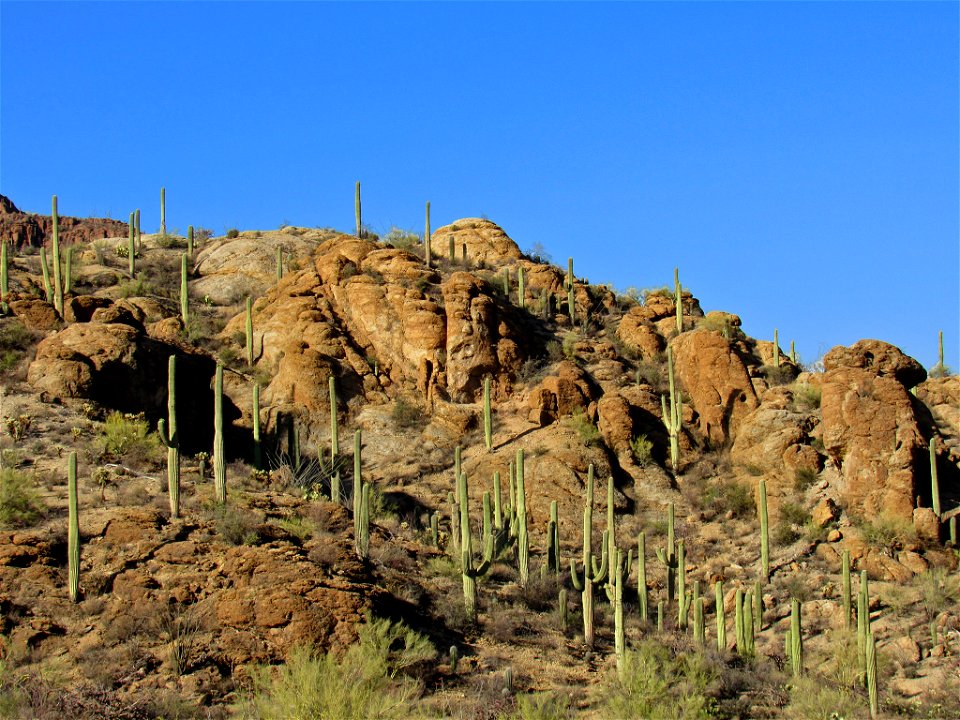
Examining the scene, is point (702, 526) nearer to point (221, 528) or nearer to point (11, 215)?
point (221, 528)

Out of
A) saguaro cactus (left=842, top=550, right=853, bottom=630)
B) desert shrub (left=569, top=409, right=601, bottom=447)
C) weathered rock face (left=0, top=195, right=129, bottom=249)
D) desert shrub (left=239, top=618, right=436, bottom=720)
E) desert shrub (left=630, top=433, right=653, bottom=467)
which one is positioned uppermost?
weathered rock face (left=0, top=195, right=129, bottom=249)

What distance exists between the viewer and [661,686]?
884 inches

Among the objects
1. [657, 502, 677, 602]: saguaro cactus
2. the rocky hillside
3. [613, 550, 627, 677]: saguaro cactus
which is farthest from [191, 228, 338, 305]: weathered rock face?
[613, 550, 627, 677]: saguaro cactus

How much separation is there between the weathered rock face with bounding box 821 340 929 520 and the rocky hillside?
78 mm

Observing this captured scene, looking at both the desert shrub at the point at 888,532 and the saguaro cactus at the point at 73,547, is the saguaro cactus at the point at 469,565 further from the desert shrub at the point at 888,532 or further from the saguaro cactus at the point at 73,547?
the desert shrub at the point at 888,532

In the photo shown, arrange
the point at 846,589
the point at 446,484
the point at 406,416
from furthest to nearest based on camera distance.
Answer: the point at 406,416 → the point at 446,484 → the point at 846,589

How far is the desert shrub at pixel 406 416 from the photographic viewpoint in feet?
123

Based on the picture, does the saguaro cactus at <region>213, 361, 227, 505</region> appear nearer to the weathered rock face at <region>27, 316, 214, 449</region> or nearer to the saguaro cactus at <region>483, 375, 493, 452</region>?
the weathered rock face at <region>27, 316, 214, 449</region>

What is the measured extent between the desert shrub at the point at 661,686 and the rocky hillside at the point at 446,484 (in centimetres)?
7

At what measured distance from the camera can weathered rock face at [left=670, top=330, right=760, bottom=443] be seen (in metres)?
37.3

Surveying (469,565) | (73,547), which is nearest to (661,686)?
(469,565)

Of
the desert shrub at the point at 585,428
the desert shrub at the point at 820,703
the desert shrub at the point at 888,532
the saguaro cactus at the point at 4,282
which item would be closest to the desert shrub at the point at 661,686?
the desert shrub at the point at 820,703

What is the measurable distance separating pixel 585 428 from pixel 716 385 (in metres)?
4.83

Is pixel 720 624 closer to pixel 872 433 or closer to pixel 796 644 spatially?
pixel 796 644
